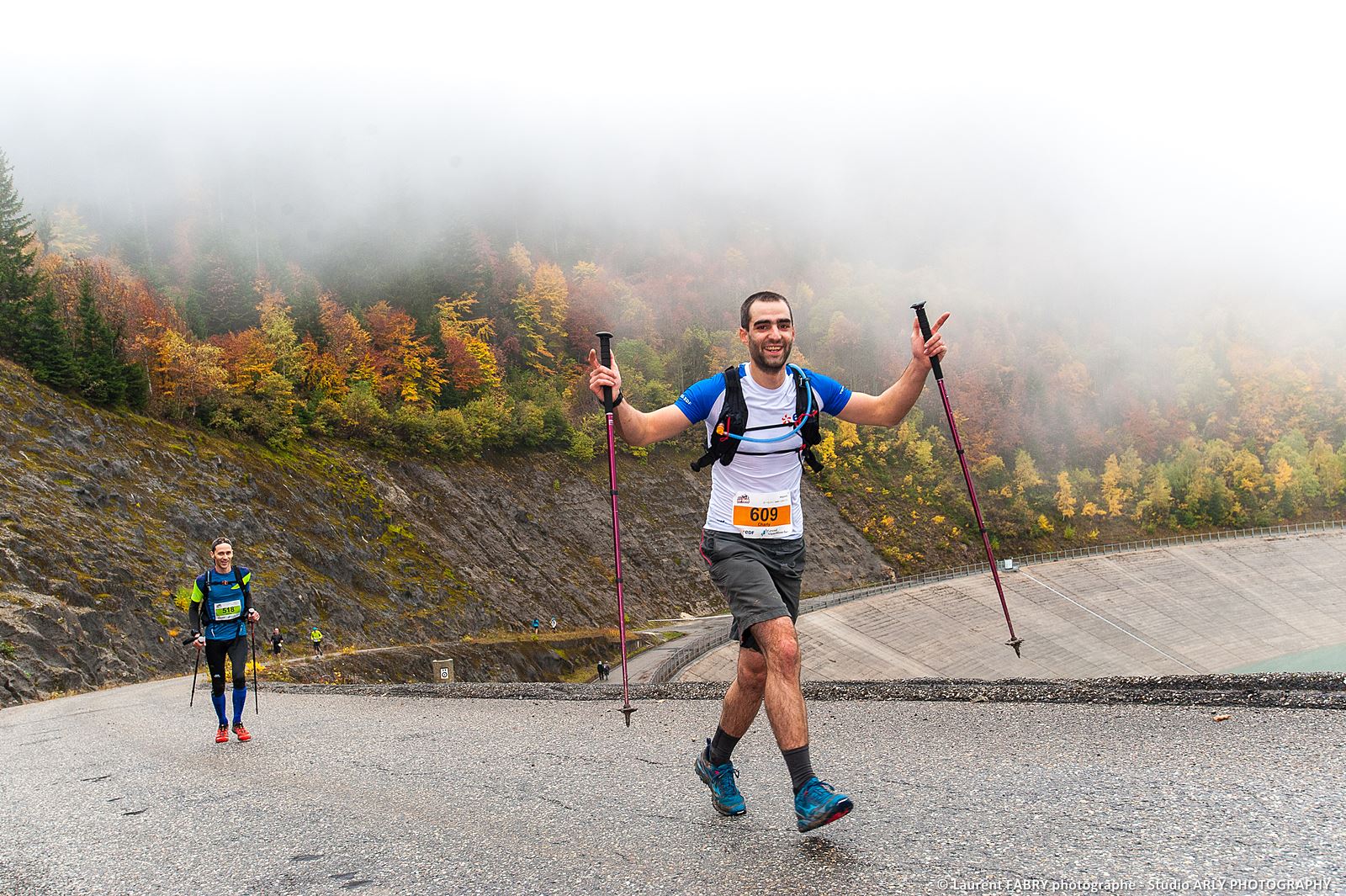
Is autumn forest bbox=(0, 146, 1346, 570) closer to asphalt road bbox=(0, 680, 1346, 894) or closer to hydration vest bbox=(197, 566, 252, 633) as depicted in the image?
hydration vest bbox=(197, 566, 252, 633)

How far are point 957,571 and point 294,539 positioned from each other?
57.5 meters

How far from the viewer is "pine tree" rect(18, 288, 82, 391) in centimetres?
4328

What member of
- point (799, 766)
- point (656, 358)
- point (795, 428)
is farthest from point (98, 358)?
point (656, 358)

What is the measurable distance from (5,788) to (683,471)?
7162 cm

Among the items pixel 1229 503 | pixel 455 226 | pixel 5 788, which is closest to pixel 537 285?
pixel 455 226

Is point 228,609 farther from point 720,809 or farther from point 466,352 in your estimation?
point 466,352

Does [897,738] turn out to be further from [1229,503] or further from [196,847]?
[1229,503]

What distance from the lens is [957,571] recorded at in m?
82.1

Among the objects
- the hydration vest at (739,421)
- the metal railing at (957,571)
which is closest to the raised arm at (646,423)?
the hydration vest at (739,421)

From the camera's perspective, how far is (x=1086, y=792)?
4.95 metres

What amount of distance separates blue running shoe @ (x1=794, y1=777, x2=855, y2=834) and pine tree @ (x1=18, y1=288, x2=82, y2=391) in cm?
4841

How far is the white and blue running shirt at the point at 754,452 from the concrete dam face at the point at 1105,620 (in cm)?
3732

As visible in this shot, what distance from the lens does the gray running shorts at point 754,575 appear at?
4734mm

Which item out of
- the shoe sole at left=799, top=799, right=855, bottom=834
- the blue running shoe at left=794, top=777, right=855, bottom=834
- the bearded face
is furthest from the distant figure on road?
the shoe sole at left=799, top=799, right=855, bottom=834
